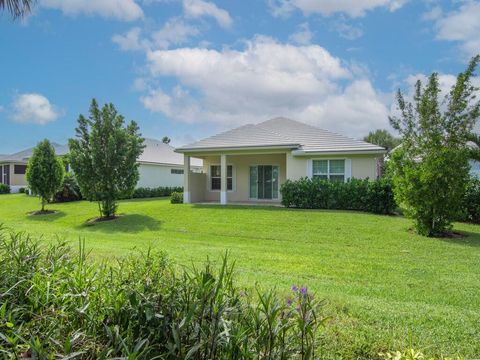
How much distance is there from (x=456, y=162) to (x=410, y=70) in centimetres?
606

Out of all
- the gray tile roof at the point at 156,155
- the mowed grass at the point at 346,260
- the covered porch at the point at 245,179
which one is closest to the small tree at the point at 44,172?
the mowed grass at the point at 346,260

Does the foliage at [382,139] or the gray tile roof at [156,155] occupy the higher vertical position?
the foliage at [382,139]

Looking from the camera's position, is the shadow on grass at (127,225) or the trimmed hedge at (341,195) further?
the trimmed hedge at (341,195)

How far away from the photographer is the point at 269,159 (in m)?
22.7

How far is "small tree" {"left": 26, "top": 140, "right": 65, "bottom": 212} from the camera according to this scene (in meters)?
20.2

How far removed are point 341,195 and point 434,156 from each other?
5.25 metres

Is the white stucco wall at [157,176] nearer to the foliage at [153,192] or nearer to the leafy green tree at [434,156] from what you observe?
the foliage at [153,192]

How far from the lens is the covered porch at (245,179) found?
22.4 meters

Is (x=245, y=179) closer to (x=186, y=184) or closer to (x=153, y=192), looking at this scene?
(x=186, y=184)

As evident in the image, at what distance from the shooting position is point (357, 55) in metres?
13.9

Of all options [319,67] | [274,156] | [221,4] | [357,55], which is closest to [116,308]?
[221,4]

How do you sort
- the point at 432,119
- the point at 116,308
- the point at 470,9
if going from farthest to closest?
the point at 432,119, the point at 470,9, the point at 116,308

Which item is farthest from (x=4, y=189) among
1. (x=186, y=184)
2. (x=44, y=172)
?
(x=186, y=184)

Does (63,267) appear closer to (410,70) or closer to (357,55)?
(357,55)
